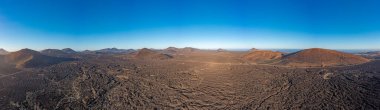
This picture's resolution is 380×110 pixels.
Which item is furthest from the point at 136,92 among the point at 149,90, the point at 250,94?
the point at 250,94

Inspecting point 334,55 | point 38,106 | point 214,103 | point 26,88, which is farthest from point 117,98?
point 334,55

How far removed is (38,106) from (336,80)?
21609 millimetres

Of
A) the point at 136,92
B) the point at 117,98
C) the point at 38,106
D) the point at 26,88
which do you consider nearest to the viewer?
the point at 38,106

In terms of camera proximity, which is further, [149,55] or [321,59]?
[149,55]

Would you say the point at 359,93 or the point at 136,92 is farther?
the point at 136,92

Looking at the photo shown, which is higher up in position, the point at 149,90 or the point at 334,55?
the point at 334,55

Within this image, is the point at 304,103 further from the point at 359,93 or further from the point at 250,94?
the point at 359,93

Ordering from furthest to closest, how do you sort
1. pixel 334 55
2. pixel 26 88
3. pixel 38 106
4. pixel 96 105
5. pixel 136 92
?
pixel 334 55 < pixel 26 88 < pixel 136 92 < pixel 96 105 < pixel 38 106

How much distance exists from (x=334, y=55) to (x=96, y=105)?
37.2m

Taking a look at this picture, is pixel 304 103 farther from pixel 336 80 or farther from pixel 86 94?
pixel 86 94

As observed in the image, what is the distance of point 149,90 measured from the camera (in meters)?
14.8

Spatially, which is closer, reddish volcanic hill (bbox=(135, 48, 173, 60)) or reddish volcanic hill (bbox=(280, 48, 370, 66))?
reddish volcanic hill (bbox=(280, 48, 370, 66))

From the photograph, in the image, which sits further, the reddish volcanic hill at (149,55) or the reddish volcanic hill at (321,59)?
the reddish volcanic hill at (149,55)

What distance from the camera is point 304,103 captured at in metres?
11.1
